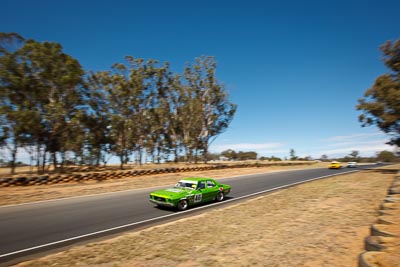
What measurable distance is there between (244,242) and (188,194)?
5.43 m

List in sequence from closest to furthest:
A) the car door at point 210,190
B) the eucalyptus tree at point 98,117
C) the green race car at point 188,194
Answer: the green race car at point 188,194 → the car door at point 210,190 → the eucalyptus tree at point 98,117

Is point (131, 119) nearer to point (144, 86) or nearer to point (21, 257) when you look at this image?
point (144, 86)

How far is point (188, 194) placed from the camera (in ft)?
38.5

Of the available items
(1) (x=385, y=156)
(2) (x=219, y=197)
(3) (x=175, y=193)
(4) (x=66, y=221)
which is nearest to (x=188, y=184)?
(3) (x=175, y=193)

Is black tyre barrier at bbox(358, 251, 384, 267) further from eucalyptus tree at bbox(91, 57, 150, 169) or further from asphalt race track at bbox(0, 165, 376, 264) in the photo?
eucalyptus tree at bbox(91, 57, 150, 169)

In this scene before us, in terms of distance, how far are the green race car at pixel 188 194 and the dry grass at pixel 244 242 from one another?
6.14ft

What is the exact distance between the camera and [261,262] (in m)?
5.24

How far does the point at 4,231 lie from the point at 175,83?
45.4m

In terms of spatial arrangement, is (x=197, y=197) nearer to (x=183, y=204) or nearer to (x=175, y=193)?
(x=183, y=204)

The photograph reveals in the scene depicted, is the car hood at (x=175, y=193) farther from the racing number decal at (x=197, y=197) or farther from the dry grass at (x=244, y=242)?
the dry grass at (x=244, y=242)

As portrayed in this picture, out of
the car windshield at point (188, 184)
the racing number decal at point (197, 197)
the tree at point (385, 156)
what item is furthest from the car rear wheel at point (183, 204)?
the tree at point (385, 156)

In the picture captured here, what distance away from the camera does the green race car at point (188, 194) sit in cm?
1115

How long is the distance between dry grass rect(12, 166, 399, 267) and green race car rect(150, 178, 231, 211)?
1870 mm

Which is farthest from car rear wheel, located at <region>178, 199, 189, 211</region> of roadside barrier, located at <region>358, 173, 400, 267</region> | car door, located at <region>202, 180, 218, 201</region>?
roadside barrier, located at <region>358, 173, 400, 267</region>
